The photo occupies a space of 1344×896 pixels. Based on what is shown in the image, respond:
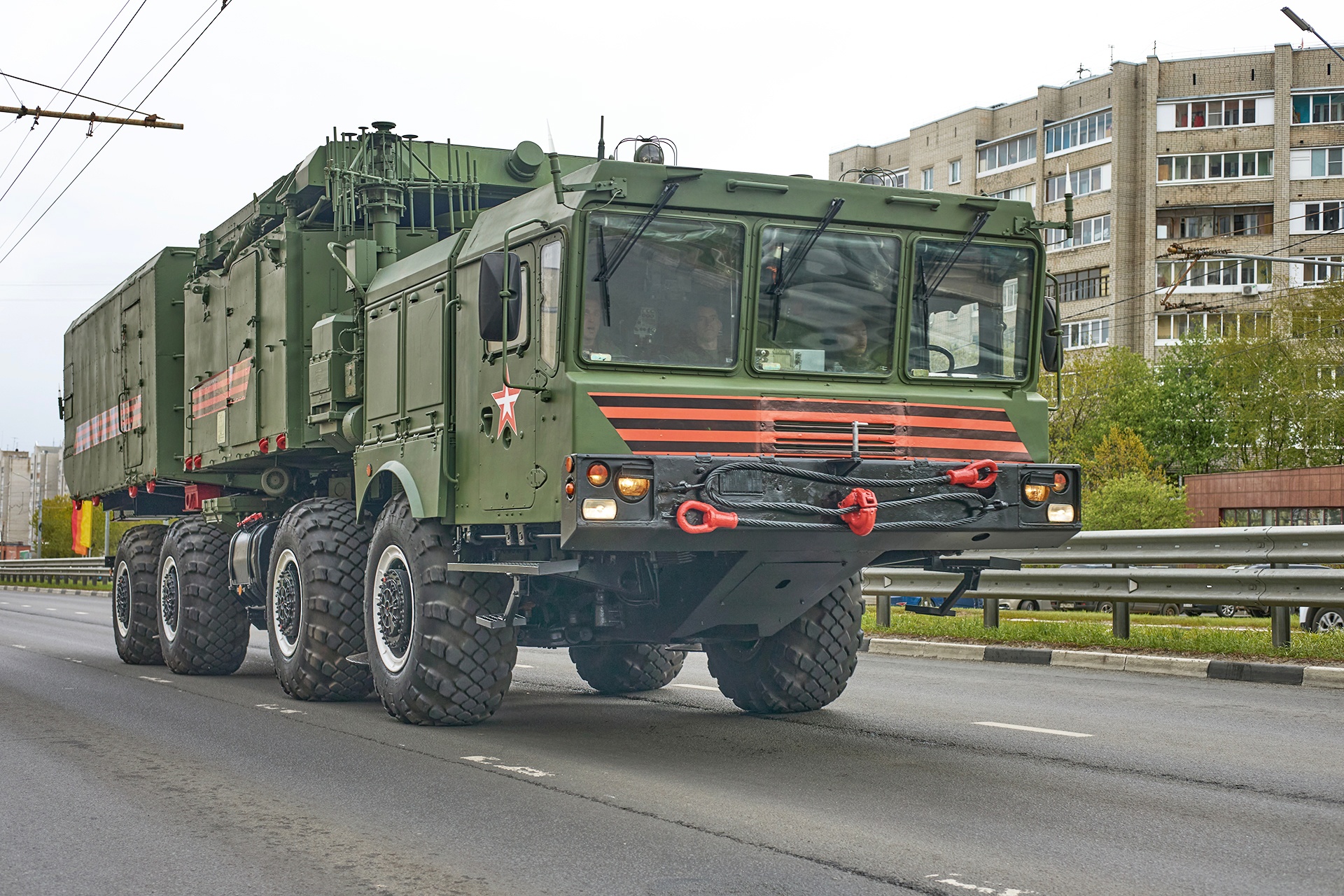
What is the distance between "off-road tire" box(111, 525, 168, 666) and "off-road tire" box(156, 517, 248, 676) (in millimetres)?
1077

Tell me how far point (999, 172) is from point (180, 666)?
7510 centimetres

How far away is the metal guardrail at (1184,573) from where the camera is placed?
12.8 meters

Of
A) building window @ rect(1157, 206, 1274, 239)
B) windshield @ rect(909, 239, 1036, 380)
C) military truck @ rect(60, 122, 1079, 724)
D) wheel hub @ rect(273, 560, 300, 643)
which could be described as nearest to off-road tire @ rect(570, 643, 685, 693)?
military truck @ rect(60, 122, 1079, 724)

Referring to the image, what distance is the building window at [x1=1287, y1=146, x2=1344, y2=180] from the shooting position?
7312 centimetres

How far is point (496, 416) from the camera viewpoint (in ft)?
29.8

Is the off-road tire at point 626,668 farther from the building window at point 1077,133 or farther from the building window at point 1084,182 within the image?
the building window at point 1077,133

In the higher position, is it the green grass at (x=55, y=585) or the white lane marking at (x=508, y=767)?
the white lane marking at (x=508, y=767)

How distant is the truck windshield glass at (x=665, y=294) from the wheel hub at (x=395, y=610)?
8.76ft

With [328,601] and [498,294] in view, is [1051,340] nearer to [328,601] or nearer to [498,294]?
[498,294]

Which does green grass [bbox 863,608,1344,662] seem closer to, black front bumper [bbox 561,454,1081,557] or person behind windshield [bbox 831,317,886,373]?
black front bumper [bbox 561,454,1081,557]

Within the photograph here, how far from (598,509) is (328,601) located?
14.1 feet

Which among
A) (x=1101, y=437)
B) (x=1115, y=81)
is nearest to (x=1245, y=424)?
(x=1101, y=437)

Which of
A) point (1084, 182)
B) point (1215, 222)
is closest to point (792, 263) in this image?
point (1215, 222)

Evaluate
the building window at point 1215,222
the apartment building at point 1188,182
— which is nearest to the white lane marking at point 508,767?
the apartment building at point 1188,182
